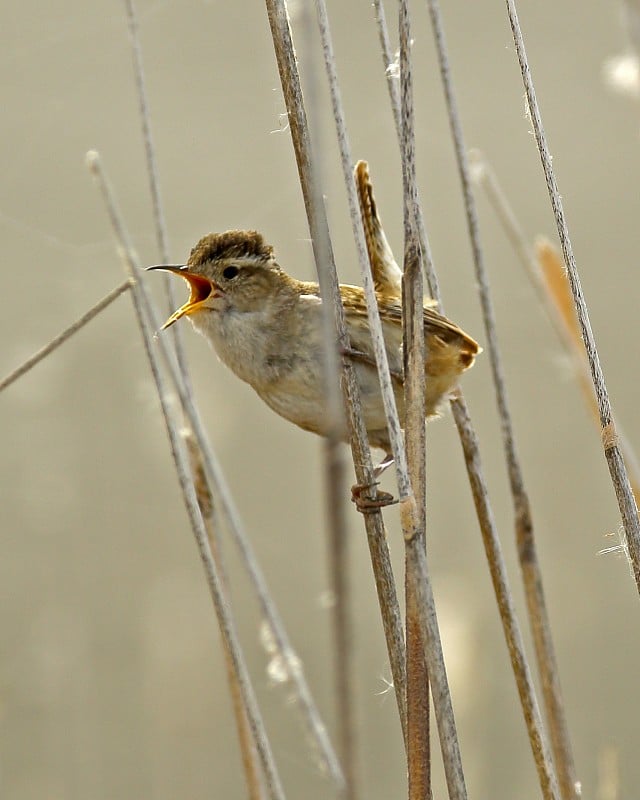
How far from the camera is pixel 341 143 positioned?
1356mm

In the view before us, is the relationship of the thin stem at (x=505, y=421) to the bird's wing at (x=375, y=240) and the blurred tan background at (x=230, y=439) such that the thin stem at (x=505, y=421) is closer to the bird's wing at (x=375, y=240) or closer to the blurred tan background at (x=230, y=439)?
the bird's wing at (x=375, y=240)

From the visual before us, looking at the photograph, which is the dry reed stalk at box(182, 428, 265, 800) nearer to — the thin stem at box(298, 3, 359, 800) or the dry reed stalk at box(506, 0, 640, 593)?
the dry reed stalk at box(506, 0, 640, 593)

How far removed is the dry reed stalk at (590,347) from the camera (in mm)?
1347

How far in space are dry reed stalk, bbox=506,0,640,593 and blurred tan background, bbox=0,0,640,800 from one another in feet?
5.74

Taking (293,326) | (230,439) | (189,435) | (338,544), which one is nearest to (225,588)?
(189,435)

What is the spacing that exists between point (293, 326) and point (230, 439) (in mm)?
1988

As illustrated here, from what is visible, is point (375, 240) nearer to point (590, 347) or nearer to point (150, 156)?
point (150, 156)

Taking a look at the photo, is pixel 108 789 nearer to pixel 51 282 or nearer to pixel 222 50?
pixel 51 282

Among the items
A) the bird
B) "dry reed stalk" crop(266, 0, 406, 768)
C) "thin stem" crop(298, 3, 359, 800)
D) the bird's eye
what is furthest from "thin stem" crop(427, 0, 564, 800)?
"thin stem" crop(298, 3, 359, 800)

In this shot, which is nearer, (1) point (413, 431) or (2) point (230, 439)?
(1) point (413, 431)

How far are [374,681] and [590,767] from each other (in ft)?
2.27

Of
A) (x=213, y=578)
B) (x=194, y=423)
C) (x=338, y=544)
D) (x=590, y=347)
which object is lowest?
(x=338, y=544)

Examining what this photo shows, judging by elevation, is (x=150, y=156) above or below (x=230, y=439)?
below

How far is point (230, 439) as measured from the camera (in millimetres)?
3957
